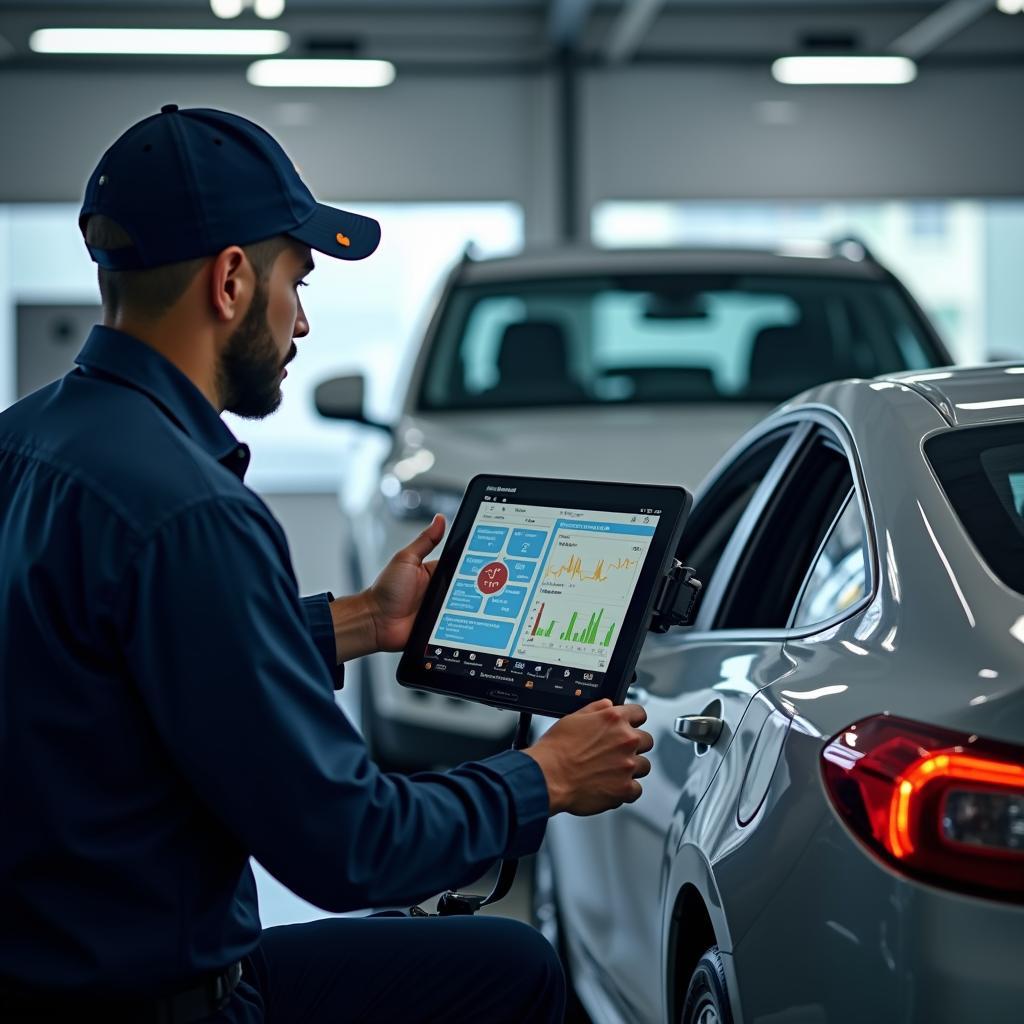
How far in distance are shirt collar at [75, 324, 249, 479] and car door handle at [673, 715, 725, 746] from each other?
2.42ft

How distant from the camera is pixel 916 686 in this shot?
1578 millimetres

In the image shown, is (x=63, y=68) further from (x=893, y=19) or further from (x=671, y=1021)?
(x=671, y=1021)

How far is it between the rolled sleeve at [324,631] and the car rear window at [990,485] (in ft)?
2.93

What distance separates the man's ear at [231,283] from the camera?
1683mm

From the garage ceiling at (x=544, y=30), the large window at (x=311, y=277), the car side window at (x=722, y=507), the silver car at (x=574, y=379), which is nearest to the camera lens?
the car side window at (x=722, y=507)

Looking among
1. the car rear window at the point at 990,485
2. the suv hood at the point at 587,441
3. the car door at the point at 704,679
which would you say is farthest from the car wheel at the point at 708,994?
the suv hood at the point at 587,441

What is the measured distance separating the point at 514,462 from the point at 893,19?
8799mm

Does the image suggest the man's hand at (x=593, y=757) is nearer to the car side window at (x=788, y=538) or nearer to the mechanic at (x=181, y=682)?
the mechanic at (x=181, y=682)

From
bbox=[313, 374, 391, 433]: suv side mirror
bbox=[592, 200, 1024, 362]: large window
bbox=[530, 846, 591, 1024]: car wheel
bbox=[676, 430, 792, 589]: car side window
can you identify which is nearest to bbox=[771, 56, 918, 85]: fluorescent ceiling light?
bbox=[592, 200, 1024, 362]: large window

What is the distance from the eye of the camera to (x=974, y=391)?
2014 millimetres

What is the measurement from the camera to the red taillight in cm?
144

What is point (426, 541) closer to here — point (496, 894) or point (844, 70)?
Answer: point (496, 894)

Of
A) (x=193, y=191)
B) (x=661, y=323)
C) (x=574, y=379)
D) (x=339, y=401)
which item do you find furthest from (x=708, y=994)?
(x=661, y=323)

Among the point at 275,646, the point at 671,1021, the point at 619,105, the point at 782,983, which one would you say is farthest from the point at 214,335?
the point at 619,105
